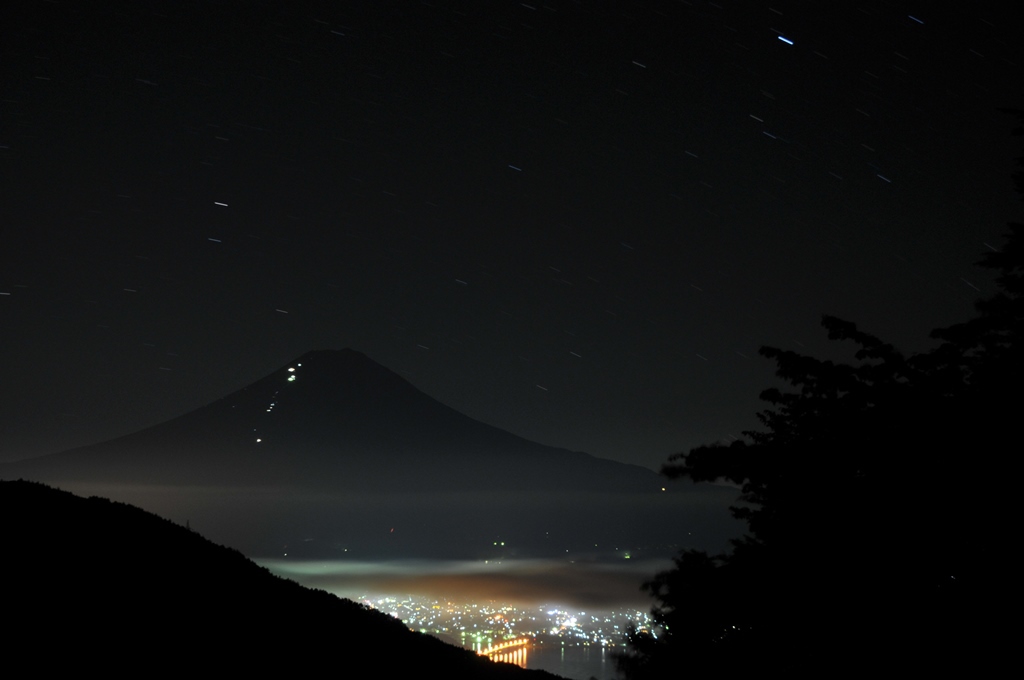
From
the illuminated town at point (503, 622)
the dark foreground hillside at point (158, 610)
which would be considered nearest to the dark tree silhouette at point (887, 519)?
the dark foreground hillside at point (158, 610)

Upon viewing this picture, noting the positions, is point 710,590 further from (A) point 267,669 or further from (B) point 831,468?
(A) point 267,669

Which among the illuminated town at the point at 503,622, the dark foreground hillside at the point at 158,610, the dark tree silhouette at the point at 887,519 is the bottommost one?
the illuminated town at the point at 503,622

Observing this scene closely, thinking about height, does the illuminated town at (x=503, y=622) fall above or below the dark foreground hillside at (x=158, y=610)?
below

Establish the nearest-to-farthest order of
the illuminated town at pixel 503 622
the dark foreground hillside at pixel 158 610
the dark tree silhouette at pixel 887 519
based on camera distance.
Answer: the dark tree silhouette at pixel 887 519 → the dark foreground hillside at pixel 158 610 → the illuminated town at pixel 503 622

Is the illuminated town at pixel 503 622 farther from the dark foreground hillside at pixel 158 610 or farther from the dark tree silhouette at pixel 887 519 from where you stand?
the dark tree silhouette at pixel 887 519

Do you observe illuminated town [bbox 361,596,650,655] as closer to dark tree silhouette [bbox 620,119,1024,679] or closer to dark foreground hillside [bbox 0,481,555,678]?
dark foreground hillside [bbox 0,481,555,678]

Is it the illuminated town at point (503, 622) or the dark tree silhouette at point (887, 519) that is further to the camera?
the illuminated town at point (503, 622)

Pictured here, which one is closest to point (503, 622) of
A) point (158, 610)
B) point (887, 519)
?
point (158, 610)
